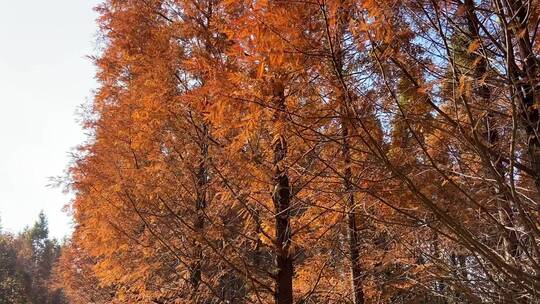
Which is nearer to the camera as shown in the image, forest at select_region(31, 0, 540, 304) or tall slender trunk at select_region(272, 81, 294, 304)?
forest at select_region(31, 0, 540, 304)

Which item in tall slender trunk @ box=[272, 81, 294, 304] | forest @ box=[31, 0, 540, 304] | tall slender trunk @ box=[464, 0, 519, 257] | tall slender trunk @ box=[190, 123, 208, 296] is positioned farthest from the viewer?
tall slender trunk @ box=[190, 123, 208, 296]

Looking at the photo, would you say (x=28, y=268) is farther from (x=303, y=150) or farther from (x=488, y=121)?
(x=488, y=121)

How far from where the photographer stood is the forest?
2.60m

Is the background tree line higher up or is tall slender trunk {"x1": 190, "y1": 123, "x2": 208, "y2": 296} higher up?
the background tree line

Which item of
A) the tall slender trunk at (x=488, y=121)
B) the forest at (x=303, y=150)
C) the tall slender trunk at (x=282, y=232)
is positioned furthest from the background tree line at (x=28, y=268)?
the tall slender trunk at (x=488, y=121)

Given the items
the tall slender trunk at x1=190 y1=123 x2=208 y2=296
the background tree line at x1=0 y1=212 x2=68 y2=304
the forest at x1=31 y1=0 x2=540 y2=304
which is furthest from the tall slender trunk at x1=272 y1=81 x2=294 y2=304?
the background tree line at x1=0 y1=212 x2=68 y2=304

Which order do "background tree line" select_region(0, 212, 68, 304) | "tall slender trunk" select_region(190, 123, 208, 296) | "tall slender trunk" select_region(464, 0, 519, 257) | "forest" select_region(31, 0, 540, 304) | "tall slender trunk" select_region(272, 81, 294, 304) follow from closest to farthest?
"tall slender trunk" select_region(464, 0, 519, 257)
"forest" select_region(31, 0, 540, 304)
"tall slender trunk" select_region(272, 81, 294, 304)
"tall slender trunk" select_region(190, 123, 208, 296)
"background tree line" select_region(0, 212, 68, 304)

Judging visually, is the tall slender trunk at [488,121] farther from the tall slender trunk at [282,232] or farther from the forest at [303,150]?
the tall slender trunk at [282,232]

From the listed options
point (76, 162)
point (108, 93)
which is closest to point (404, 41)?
point (108, 93)

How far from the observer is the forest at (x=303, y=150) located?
260 centimetres

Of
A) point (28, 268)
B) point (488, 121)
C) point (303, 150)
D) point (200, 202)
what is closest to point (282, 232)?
point (303, 150)

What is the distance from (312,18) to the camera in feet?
10.3

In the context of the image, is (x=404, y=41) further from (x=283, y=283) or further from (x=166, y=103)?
(x=166, y=103)

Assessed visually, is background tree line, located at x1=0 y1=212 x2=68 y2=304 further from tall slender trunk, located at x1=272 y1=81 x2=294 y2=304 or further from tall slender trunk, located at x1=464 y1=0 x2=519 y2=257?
tall slender trunk, located at x1=464 y1=0 x2=519 y2=257
